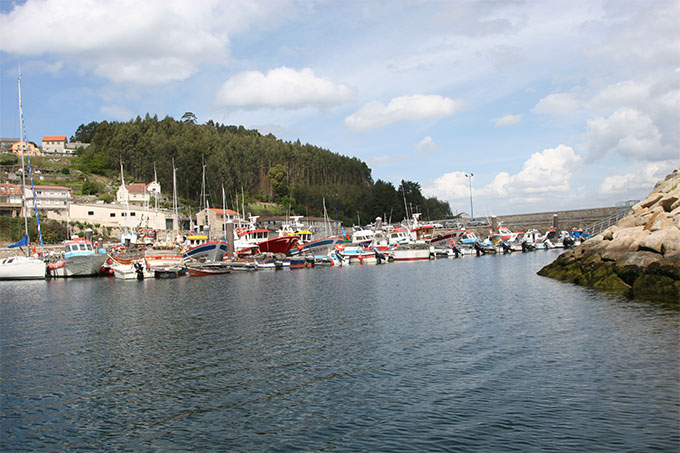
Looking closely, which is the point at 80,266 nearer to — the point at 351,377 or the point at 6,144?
the point at 351,377

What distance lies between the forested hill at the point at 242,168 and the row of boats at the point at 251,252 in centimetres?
3556

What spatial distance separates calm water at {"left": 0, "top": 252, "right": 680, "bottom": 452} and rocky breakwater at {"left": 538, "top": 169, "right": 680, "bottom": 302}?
2.82 meters

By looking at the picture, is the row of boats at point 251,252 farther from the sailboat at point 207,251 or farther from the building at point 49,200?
the building at point 49,200

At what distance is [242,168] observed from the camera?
139625 millimetres

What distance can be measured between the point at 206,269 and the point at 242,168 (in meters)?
82.2

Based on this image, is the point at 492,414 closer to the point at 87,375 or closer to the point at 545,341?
the point at 545,341

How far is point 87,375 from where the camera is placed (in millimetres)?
16688

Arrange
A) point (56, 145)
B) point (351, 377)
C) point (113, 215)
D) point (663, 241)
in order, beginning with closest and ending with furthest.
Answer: point (351, 377) → point (663, 241) → point (113, 215) → point (56, 145)

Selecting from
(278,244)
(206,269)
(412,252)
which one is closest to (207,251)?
(206,269)

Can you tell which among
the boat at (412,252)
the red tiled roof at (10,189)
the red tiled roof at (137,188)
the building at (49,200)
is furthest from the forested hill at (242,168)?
the boat at (412,252)

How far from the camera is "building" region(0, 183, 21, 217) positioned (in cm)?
9201

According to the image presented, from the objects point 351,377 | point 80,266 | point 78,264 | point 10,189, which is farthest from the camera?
point 10,189

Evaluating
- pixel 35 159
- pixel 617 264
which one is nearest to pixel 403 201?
pixel 35 159

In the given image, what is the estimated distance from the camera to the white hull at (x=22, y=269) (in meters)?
55.7
